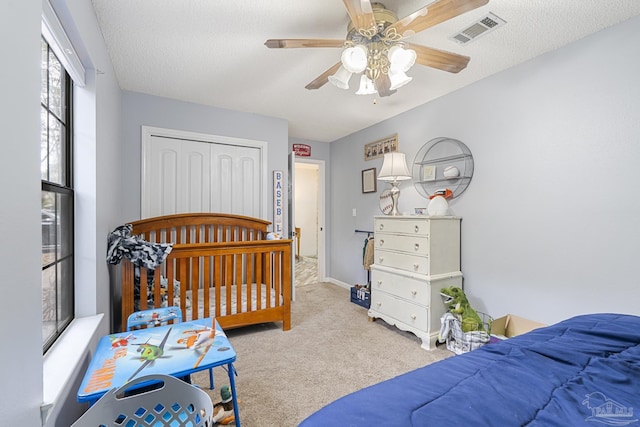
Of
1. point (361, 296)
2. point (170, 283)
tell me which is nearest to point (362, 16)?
point (170, 283)

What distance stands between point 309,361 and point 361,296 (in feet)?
4.63

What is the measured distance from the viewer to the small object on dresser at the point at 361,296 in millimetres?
3332

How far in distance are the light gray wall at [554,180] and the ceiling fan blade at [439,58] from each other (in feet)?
3.10

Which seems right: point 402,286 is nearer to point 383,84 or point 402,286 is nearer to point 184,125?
point 383,84

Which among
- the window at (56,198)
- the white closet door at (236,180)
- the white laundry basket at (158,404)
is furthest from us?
the white closet door at (236,180)

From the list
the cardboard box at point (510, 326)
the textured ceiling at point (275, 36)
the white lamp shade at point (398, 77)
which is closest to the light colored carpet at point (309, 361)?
the cardboard box at point (510, 326)

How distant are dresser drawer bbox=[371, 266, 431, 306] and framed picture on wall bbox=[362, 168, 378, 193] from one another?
125 cm

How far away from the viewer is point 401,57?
1507 millimetres

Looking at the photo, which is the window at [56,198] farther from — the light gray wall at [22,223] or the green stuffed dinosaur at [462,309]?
the green stuffed dinosaur at [462,309]

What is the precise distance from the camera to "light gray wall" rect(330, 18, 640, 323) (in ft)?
5.71

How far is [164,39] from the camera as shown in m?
1.95

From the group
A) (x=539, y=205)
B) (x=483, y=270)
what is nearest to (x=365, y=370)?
(x=483, y=270)

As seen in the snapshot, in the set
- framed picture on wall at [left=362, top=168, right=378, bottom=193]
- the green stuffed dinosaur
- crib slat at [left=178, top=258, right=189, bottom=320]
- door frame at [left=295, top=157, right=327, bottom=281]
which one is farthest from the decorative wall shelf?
crib slat at [left=178, top=258, right=189, bottom=320]

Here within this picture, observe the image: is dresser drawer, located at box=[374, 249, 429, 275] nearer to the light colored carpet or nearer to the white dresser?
the white dresser
